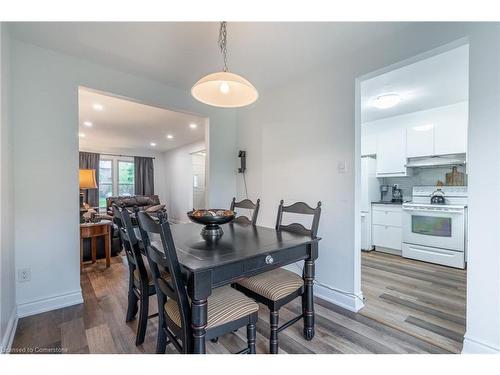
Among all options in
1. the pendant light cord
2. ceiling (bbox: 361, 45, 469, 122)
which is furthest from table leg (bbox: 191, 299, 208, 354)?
ceiling (bbox: 361, 45, 469, 122)

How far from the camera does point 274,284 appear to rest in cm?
163

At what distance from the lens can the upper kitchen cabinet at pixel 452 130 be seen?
11.2ft

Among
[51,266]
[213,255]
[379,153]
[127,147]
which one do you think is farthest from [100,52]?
[127,147]

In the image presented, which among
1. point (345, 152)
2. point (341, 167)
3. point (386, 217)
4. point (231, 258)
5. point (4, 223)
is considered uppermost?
point (345, 152)

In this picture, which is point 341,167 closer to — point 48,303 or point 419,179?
point 419,179

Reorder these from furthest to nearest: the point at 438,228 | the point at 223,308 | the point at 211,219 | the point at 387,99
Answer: the point at 438,228 < the point at 387,99 < the point at 211,219 < the point at 223,308

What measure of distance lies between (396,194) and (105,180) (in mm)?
7950

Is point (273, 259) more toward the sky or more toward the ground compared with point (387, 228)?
more toward the sky

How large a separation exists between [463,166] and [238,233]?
153 inches

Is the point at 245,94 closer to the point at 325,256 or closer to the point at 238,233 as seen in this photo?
the point at 238,233

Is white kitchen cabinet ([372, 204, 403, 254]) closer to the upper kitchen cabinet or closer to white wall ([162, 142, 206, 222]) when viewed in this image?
the upper kitchen cabinet

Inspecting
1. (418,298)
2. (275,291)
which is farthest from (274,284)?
(418,298)

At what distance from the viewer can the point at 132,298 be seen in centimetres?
195

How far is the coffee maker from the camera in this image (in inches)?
170
